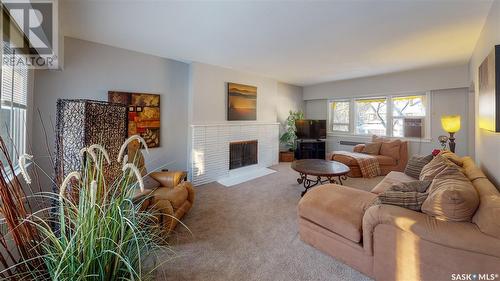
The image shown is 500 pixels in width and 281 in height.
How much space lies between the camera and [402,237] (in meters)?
1.51

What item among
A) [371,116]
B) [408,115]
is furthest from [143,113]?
[408,115]

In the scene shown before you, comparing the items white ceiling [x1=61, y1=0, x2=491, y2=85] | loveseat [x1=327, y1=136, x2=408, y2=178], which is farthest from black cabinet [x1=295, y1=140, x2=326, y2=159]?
white ceiling [x1=61, y1=0, x2=491, y2=85]

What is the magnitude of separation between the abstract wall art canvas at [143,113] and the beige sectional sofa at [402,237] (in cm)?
292

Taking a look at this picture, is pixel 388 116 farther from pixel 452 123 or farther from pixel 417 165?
pixel 417 165

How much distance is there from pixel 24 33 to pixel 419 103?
7077mm

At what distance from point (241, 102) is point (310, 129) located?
244 cm

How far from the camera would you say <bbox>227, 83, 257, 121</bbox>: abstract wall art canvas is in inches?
189

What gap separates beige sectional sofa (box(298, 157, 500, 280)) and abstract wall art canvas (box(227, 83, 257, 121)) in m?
3.09

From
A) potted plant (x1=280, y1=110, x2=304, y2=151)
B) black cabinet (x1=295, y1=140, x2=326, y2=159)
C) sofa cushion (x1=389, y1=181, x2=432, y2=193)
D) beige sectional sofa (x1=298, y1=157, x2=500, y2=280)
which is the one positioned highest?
potted plant (x1=280, y1=110, x2=304, y2=151)

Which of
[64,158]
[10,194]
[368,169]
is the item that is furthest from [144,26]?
[368,169]

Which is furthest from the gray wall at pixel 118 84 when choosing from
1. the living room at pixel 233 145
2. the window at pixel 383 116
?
the window at pixel 383 116

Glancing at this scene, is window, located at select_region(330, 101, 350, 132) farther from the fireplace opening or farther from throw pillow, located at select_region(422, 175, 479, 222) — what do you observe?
throw pillow, located at select_region(422, 175, 479, 222)

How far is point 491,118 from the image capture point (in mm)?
1746

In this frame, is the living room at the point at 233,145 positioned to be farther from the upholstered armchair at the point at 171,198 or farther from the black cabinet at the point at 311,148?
the black cabinet at the point at 311,148
